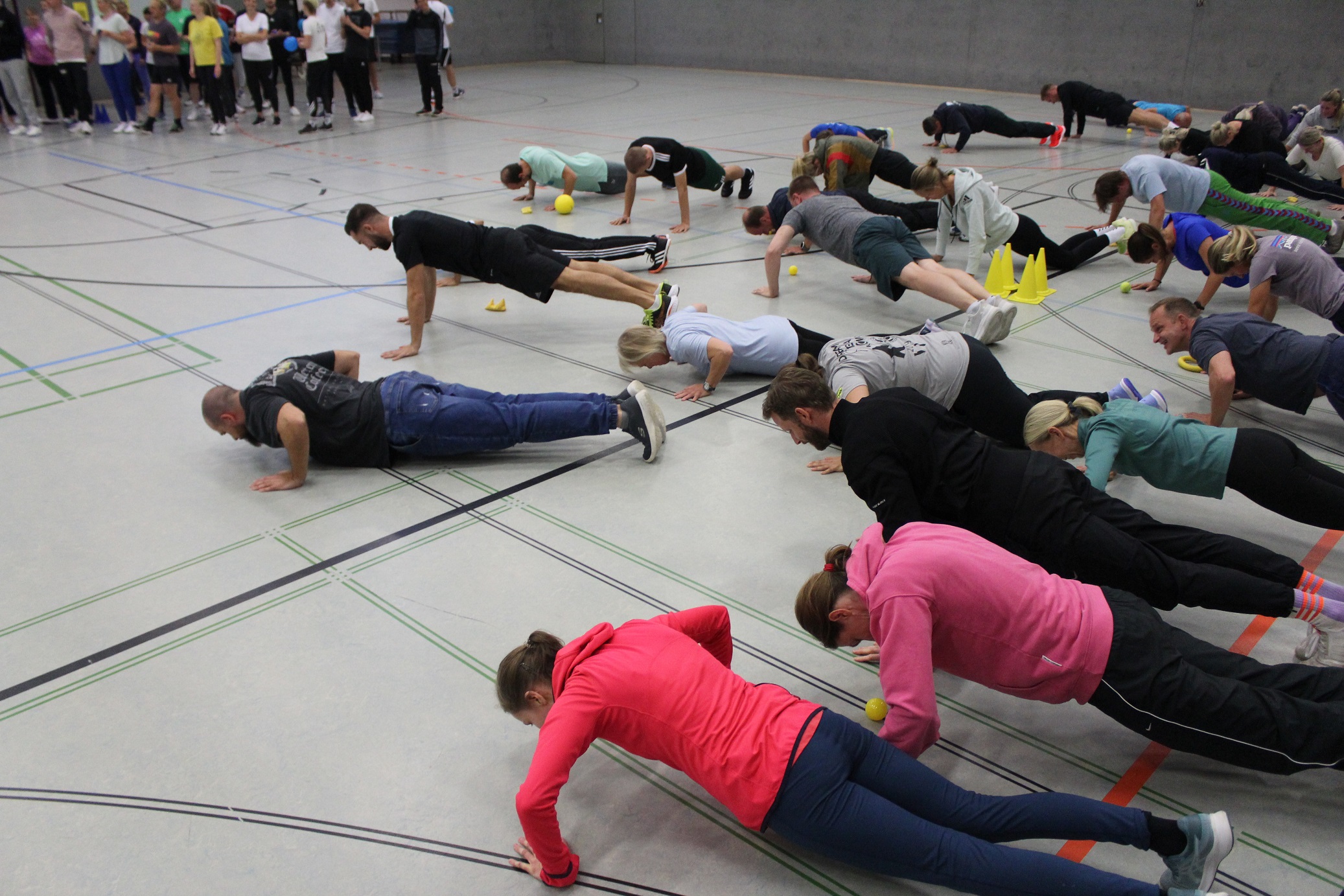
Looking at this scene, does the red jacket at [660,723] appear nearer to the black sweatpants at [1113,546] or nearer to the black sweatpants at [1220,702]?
the black sweatpants at [1220,702]

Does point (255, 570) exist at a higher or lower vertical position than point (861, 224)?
lower

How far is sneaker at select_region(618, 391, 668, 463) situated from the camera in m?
4.64

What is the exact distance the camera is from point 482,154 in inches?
492

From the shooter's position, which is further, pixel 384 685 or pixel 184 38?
pixel 184 38

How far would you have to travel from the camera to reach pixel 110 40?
46.6 ft

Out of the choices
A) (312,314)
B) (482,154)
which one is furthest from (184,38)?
(312,314)

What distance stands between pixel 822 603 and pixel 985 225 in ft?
17.7

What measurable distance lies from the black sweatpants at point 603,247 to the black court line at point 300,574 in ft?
8.95

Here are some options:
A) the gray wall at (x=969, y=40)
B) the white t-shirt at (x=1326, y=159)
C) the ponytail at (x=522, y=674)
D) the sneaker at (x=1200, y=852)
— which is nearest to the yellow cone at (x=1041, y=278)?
the white t-shirt at (x=1326, y=159)

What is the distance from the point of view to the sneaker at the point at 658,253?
24.6 ft

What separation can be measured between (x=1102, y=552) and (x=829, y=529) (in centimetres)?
123

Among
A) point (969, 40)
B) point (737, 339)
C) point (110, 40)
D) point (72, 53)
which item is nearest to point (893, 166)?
point (737, 339)

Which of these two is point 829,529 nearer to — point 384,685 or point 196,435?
point 384,685

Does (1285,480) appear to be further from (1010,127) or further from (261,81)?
(261,81)
